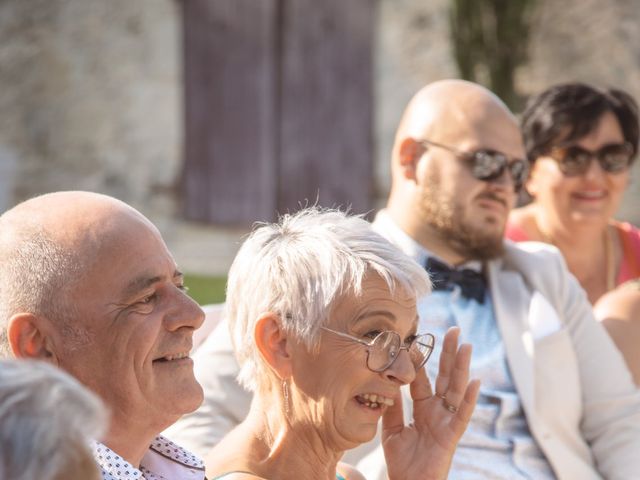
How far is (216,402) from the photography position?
2996mm

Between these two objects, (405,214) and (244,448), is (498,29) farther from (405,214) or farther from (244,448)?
(244,448)

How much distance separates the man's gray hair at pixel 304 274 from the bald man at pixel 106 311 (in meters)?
0.27

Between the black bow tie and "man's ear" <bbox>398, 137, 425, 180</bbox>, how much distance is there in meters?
0.34

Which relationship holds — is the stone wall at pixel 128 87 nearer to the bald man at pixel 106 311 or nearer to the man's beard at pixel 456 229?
the man's beard at pixel 456 229

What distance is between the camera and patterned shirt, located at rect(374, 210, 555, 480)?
10.4ft

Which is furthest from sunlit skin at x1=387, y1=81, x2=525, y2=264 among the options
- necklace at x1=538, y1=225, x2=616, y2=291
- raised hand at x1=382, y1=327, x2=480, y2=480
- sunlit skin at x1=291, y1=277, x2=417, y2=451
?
sunlit skin at x1=291, y1=277, x2=417, y2=451

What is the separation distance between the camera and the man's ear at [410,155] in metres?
3.71

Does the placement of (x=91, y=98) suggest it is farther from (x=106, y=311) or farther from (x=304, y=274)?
(x=106, y=311)

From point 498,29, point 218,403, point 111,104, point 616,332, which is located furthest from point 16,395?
point 111,104

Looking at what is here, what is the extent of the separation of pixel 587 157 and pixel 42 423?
130 inches

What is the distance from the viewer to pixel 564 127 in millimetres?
4184

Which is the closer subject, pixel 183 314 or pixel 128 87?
pixel 183 314

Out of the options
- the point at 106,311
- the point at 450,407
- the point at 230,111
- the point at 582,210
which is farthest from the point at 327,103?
the point at 106,311

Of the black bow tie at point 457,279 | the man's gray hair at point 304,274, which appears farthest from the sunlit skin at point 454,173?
the man's gray hair at point 304,274
